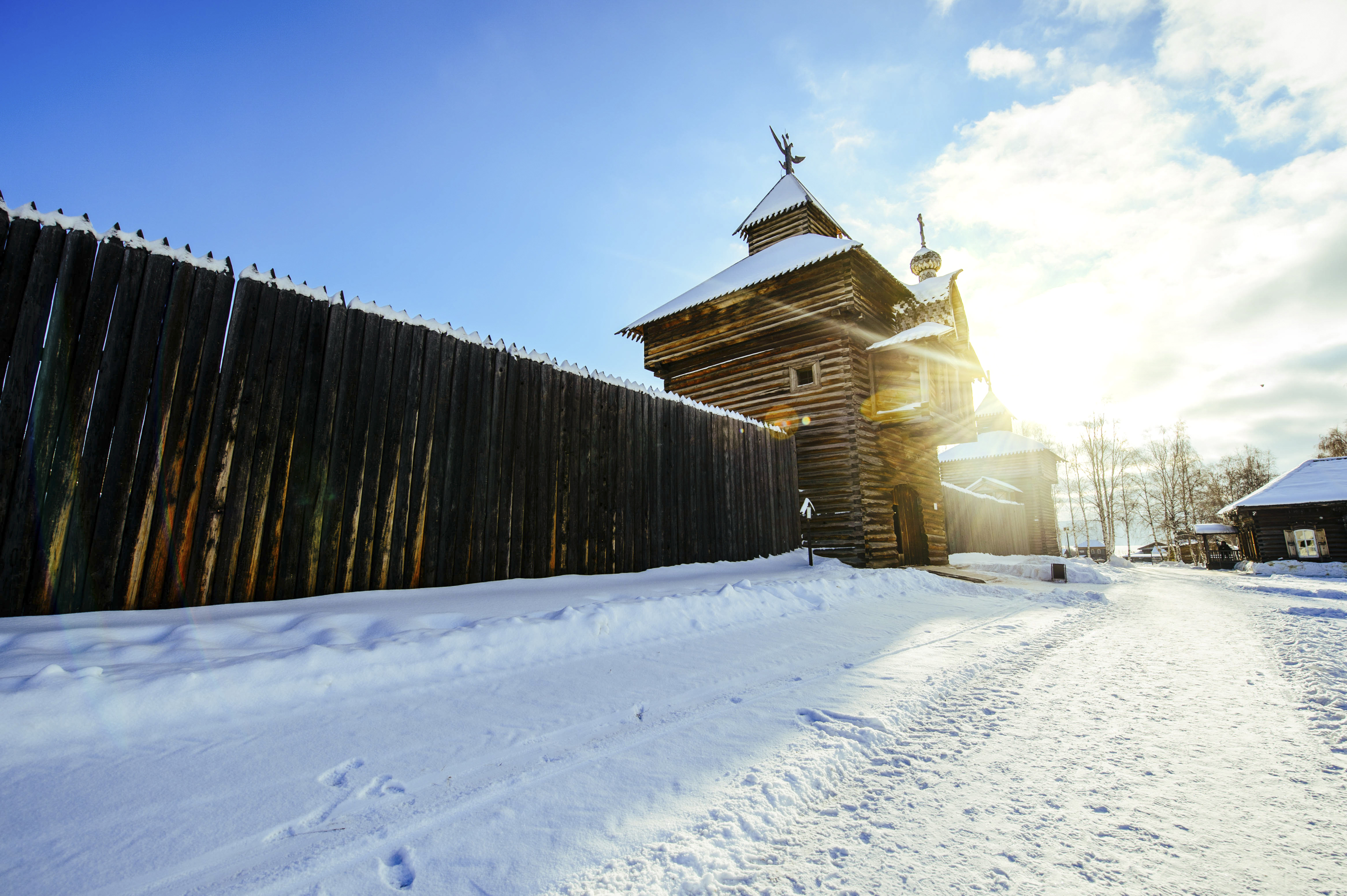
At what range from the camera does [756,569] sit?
959 centimetres

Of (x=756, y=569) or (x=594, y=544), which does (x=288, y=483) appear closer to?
(x=594, y=544)

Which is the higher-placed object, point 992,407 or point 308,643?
point 992,407

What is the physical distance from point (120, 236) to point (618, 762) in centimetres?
509

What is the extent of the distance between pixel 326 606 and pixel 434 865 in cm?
345

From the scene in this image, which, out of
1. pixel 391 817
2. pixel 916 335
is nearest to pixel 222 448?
pixel 391 817

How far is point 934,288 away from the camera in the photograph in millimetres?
17266

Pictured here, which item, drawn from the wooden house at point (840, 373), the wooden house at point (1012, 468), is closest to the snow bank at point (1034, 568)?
the wooden house at point (840, 373)

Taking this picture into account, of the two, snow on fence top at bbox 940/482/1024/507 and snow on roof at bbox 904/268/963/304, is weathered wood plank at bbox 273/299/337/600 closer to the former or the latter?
snow on roof at bbox 904/268/963/304

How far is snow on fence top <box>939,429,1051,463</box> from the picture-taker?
3262 centimetres

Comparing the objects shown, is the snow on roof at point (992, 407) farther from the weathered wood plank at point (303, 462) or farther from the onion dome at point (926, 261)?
the weathered wood plank at point (303, 462)

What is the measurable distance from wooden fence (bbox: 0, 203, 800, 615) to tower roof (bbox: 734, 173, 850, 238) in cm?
1369

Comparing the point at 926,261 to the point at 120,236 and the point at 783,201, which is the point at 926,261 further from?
the point at 120,236

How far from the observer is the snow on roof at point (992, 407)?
36.8m

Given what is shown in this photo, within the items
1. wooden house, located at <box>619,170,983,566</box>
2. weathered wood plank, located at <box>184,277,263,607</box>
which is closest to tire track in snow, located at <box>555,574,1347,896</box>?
weathered wood plank, located at <box>184,277,263,607</box>
